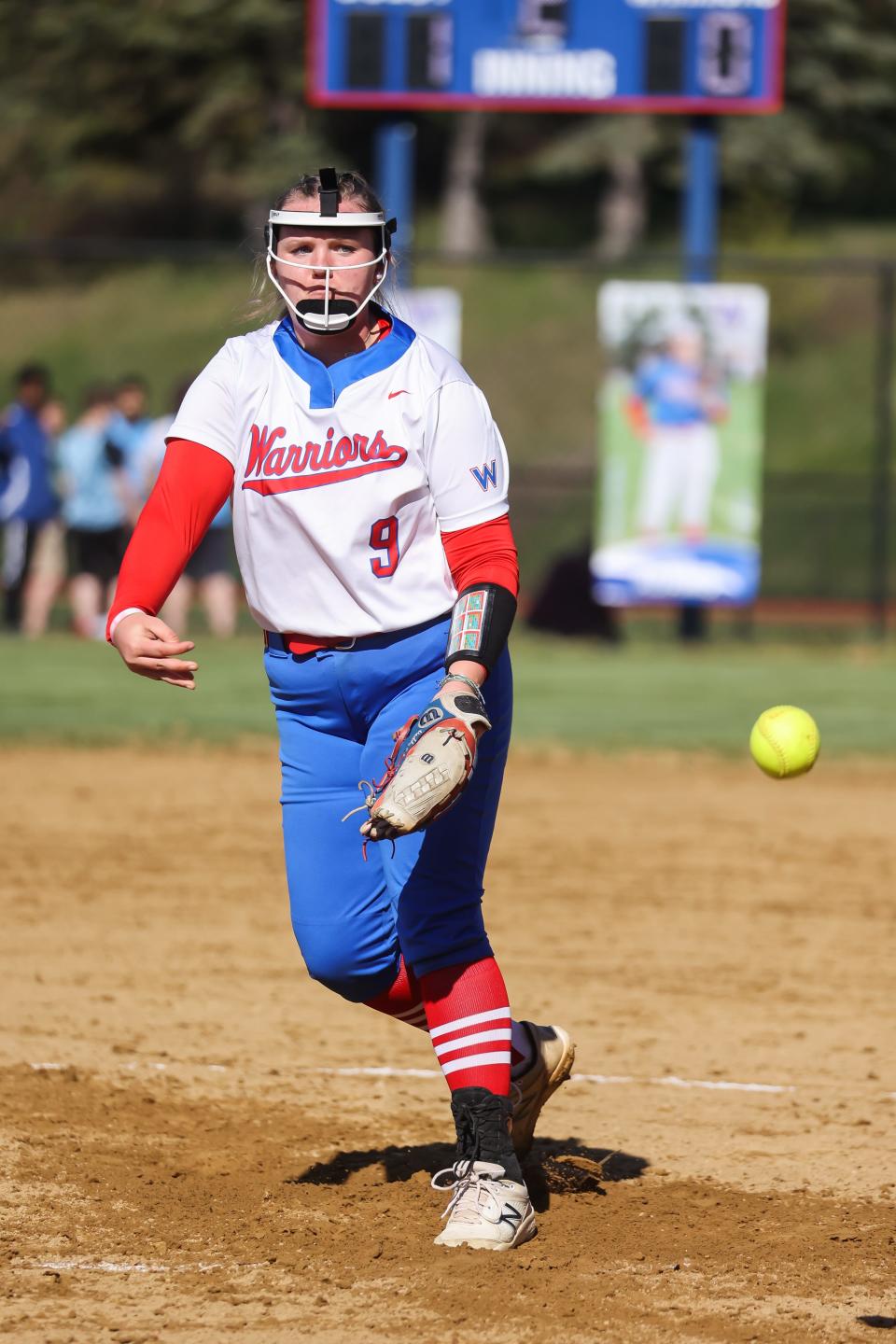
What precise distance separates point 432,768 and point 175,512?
2.74ft

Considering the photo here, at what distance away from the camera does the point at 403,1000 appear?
4.18 meters

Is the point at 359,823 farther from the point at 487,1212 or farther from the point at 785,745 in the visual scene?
the point at 785,745

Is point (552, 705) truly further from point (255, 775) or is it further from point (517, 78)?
point (517, 78)

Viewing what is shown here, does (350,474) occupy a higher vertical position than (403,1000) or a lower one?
higher

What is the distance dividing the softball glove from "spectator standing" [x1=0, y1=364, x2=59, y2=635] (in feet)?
41.5

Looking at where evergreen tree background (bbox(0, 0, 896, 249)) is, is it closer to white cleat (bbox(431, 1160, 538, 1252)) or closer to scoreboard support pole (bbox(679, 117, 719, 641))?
scoreboard support pole (bbox(679, 117, 719, 641))

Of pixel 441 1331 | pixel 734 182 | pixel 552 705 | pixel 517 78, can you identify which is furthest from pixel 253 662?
pixel 734 182

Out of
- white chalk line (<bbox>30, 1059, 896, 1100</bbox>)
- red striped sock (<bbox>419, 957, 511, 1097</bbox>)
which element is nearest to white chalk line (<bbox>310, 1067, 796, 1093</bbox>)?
white chalk line (<bbox>30, 1059, 896, 1100</bbox>)

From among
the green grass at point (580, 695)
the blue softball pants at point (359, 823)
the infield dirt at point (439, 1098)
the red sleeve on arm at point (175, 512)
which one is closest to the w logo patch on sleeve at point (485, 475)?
the blue softball pants at point (359, 823)

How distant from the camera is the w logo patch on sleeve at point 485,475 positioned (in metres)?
3.88

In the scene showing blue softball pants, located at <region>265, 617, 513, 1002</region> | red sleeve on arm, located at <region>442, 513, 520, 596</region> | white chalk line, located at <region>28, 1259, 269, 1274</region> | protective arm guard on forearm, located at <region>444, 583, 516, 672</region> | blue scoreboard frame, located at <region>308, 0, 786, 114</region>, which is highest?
Result: blue scoreboard frame, located at <region>308, 0, 786, 114</region>

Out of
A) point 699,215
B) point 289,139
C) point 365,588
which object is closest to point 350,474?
point 365,588

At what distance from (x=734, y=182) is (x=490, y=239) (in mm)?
5003

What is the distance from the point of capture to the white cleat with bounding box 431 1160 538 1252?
3852 mm
